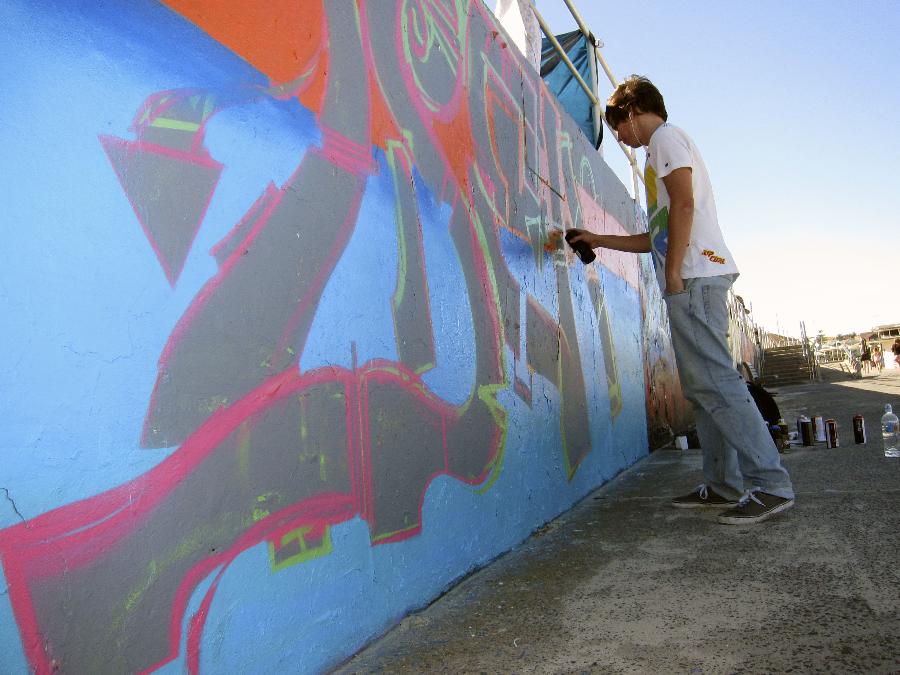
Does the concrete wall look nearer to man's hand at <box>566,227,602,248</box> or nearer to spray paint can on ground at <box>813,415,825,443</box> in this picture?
man's hand at <box>566,227,602,248</box>

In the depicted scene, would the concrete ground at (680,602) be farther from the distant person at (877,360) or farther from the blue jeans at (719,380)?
the distant person at (877,360)

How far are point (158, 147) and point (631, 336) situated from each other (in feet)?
15.2

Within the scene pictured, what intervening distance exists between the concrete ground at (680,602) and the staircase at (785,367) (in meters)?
22.8

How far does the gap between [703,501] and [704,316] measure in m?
0.96

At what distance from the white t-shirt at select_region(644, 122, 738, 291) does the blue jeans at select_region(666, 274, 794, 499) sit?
0.07 m

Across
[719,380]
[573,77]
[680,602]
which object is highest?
[573,77]

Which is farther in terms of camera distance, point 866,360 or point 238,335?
point 866,360

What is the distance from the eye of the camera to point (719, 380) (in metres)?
2.88

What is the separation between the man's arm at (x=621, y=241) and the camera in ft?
11.0

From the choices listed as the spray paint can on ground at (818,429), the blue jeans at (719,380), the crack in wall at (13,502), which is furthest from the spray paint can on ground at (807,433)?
the crack in wall at (13,502)

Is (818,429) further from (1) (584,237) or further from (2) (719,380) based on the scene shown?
(1) (584,237)

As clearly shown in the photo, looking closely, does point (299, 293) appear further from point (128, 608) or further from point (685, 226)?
point (685, 226)

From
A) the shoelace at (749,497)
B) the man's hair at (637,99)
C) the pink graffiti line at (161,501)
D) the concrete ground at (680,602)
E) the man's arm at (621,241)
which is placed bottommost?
the concrete ground at (680,602)

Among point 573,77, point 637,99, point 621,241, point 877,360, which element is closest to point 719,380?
point 621,241
